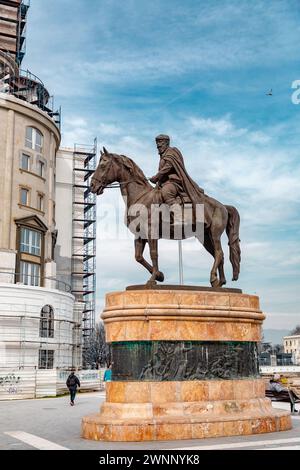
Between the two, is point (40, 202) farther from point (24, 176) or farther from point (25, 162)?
point (25, 162)

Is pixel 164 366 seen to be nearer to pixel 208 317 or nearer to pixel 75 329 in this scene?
pixel 208 317

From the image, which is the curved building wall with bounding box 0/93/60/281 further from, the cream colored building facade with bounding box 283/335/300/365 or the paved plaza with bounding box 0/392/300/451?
the cream colored building facade with bounding box 283/335/300/365

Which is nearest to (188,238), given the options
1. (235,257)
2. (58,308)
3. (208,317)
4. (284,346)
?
(235,257)

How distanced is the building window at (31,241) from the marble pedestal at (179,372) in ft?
113

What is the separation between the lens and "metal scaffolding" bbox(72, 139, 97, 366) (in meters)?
59.8

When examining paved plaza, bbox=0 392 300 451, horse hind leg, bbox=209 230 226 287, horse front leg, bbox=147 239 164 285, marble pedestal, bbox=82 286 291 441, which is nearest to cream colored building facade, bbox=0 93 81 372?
paved plaza, bbox=0 392 300 451

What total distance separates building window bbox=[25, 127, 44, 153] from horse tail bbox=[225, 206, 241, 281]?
36.1 meters

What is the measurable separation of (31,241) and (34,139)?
8931 millimetres

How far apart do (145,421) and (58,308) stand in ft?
107

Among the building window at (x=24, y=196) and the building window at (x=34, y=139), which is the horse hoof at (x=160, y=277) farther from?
the building window at (x=34, y=139)

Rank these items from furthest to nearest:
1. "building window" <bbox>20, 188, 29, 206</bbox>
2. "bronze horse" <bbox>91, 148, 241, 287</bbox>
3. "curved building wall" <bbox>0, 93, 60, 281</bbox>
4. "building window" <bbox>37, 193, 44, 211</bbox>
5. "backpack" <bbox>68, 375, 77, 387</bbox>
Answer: "building window" <bbox>37, 193, 44, 211</bbox>, "building window" <bbox>20, 188, 29, 206</bbox>, "curved building wall" <bbox>0, 93, 60, 281</bbox>, "backpack" <bbox>68, 375, 77, 387</bbox>, "bronze horse" <bbox>91, 148, 241, 287</bbox>

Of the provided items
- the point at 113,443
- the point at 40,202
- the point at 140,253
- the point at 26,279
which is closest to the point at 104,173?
the point at 140,253

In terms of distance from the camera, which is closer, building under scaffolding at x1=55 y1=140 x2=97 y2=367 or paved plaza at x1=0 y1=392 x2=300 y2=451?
paved plaza at x1=0 y1=392 x2=300 y2=451

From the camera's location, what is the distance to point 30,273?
152 ft
